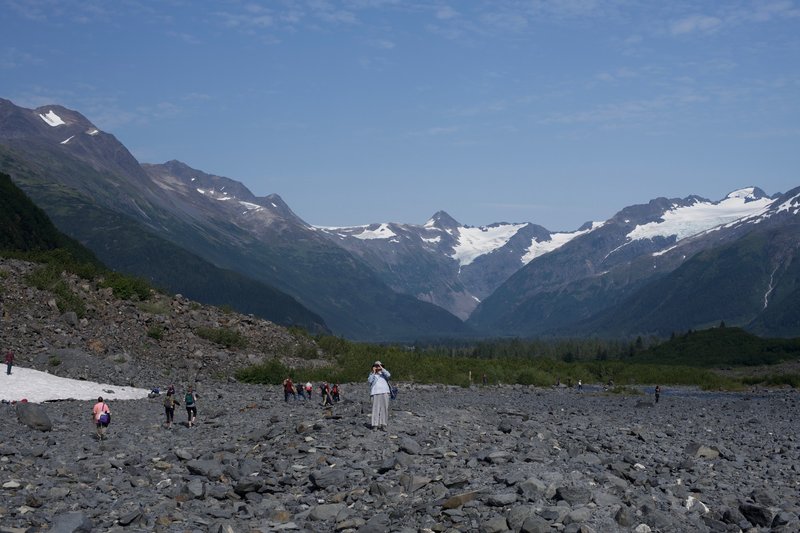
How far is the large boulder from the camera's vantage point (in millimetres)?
35312

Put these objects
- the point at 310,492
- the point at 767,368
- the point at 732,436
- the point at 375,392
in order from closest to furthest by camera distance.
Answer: the point at 310,492
the point at 375,392
the point at 732,436
the point at 767,368

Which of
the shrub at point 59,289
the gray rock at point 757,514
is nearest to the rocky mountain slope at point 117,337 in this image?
the shrub at point 59,289

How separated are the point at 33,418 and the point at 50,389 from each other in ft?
42.2

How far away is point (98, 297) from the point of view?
65188mm

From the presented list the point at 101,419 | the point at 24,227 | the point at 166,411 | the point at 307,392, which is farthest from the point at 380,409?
the point at 24,227

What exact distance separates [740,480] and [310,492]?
44.9 feet

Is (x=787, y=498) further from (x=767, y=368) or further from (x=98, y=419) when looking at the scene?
(x=767, y=368)

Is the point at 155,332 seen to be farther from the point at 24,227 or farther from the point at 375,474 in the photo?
the point at 375,474

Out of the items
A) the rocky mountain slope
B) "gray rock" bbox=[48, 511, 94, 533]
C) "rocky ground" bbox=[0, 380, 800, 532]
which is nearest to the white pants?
"rocky ground" bbox=[0, 380, 800, 532]

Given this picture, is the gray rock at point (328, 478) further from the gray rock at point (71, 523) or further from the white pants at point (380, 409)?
the gray rock at point (71, 523)

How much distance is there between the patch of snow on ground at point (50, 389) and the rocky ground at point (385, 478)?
875 cm

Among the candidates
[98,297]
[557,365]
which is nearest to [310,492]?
[98,297]

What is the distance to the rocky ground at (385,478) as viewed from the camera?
21.1 m

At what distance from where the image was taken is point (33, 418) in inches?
1398
